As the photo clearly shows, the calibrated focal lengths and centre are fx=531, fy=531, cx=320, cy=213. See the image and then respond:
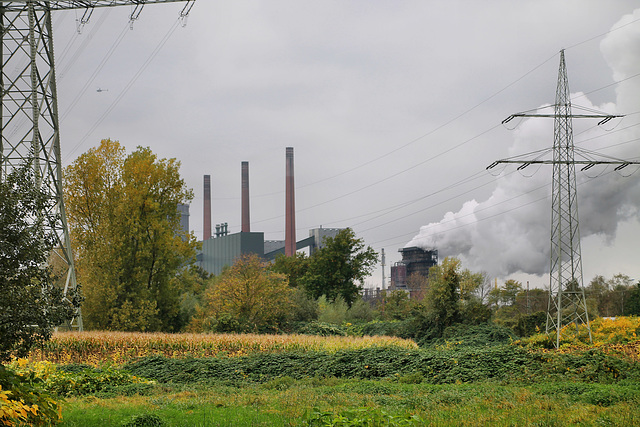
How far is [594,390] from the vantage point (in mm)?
11469

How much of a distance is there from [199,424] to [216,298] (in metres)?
22.7

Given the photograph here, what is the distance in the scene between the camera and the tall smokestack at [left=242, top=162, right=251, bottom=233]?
72.5 m

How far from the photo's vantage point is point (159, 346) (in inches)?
910

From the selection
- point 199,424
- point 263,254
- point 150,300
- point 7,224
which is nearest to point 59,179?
point 150,300

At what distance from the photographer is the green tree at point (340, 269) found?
4791cm

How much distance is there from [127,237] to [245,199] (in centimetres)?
4320

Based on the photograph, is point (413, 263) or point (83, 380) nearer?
point (83, 380)

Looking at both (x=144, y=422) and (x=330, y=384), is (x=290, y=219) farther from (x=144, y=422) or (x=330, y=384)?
(x=144, y=422)

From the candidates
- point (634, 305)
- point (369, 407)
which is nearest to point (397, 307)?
point (634, 305)

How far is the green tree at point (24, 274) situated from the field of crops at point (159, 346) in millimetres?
14413

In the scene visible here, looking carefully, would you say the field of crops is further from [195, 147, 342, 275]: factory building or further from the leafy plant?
[195, 147, 342, 275]: factory building

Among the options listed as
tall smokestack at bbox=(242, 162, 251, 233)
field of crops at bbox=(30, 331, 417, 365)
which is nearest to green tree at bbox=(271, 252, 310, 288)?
tall smokestack at bbox=(242, 162, 251, 233)

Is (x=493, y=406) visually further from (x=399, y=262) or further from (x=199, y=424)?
(x=399, y=262)

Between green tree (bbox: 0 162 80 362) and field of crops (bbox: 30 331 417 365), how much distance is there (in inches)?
567
